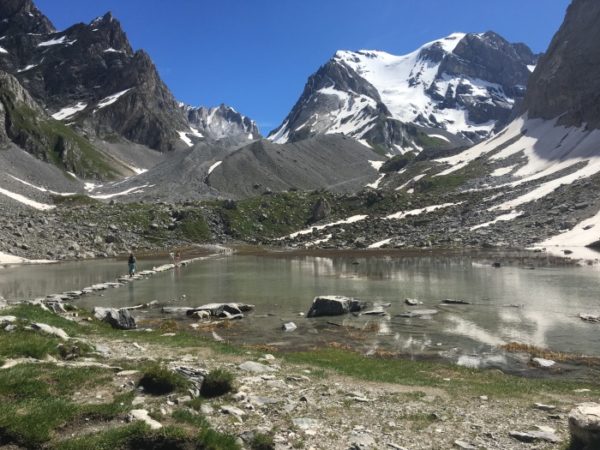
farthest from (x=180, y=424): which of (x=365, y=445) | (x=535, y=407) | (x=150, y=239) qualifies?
(x=150, y=239)

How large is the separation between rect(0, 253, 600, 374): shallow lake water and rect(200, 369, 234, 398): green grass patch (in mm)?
11118

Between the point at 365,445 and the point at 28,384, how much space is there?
30.6 feet

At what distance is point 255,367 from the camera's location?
17.7 meters

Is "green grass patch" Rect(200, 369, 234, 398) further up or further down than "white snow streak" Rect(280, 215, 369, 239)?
further down

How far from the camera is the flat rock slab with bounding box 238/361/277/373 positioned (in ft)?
56.7

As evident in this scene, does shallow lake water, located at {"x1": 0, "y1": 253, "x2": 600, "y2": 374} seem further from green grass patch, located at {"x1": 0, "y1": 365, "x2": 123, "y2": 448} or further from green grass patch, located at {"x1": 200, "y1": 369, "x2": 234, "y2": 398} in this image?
green grass patch, located at {"x1": 0, "y1": 365, "x2": 123, "y2": 448}

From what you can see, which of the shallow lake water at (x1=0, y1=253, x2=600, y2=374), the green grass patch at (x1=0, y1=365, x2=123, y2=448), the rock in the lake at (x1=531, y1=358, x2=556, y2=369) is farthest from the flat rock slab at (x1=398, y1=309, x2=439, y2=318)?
the green grass patch at (x1=0, y1=365, x2=123, y2=448)

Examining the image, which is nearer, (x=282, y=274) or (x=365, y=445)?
(x=365, y=445)

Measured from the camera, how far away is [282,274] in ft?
202

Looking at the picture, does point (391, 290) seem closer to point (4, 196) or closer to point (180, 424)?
point (180, 424)

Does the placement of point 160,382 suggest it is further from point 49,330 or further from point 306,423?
point 49,330

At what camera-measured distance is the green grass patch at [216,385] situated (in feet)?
45.6

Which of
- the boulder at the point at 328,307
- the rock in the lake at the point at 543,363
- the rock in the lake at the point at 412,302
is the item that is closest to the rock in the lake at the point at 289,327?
the boulder at the point at 328,307

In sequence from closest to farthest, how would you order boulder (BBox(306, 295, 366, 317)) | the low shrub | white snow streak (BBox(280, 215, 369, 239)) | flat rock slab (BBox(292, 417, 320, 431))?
1. flat rock slab (BBox(292, 417, 320, 431))
2. the low shrub
3. boulder (BBox(306, 295, 366, 317))
4. white snow streak (BBox(280, 215, 369, 239))
